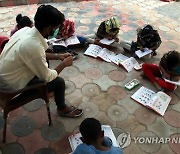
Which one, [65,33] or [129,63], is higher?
[65,33]

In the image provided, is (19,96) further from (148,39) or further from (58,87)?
(148,39)

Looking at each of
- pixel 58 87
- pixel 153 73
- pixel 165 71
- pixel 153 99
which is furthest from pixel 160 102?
pixel 58 87

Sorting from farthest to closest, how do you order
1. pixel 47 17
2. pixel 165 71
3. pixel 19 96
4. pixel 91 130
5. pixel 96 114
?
pixel 165 71
pixel 96 114
pixel 19 96
pixel 47 17
pixel 91 130

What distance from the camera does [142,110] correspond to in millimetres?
2225

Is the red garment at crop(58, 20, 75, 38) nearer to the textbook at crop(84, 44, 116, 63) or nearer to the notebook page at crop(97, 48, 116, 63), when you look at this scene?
the textbook at crop(84, 44, 116, 63)

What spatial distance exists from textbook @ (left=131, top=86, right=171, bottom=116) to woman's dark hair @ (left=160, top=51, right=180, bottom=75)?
247 mm

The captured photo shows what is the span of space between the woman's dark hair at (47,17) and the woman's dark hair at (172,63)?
1294 mm

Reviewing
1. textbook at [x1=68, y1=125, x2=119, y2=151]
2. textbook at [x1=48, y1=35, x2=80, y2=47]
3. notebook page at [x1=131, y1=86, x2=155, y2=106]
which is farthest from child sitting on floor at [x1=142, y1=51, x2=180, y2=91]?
textbook at [x1=48, y1=35, x2=80, y2=47]

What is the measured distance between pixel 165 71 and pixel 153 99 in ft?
1.12

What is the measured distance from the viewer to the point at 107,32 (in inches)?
116

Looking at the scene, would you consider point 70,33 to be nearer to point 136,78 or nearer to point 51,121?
point 136,78

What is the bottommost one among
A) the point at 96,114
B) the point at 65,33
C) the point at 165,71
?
the point at 96,114

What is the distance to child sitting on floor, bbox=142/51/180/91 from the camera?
2.31 metres

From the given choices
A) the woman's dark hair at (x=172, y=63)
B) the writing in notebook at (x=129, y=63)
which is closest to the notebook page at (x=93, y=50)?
the writing in notebook at (x=129, y=63)
